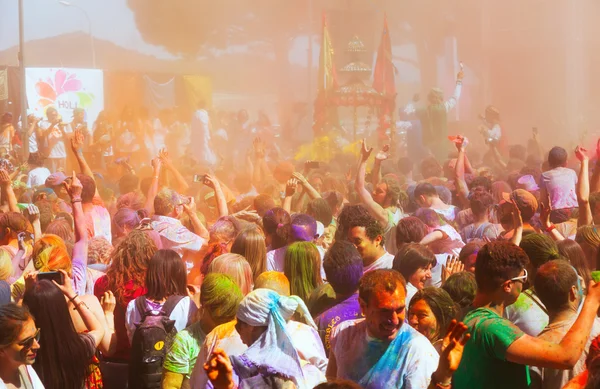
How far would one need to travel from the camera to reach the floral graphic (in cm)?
1766

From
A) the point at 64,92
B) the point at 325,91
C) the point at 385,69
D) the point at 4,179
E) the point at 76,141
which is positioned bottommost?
the point at 4,179

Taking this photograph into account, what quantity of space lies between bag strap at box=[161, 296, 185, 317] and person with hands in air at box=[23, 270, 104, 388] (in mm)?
417

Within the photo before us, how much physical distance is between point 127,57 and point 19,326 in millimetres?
19159

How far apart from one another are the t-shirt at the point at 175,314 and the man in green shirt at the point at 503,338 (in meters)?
1.49

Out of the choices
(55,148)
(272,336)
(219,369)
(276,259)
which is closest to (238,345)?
(272,336)

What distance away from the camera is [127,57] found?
21609mm

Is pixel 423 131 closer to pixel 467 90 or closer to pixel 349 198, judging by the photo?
pixel 467 90

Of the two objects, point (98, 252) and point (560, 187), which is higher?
point (560, 187)

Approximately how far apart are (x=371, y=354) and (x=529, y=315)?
894 mm

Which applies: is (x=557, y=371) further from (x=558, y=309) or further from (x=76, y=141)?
(x=76, y=141)

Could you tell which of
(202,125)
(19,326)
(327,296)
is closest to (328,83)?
(202,125)

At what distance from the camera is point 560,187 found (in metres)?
7.34

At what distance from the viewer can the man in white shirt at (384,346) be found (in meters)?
3.03

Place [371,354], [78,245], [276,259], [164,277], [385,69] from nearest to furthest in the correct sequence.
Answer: [371,354]
[164,277]
[78,245]
[276,259]
[385,69]
